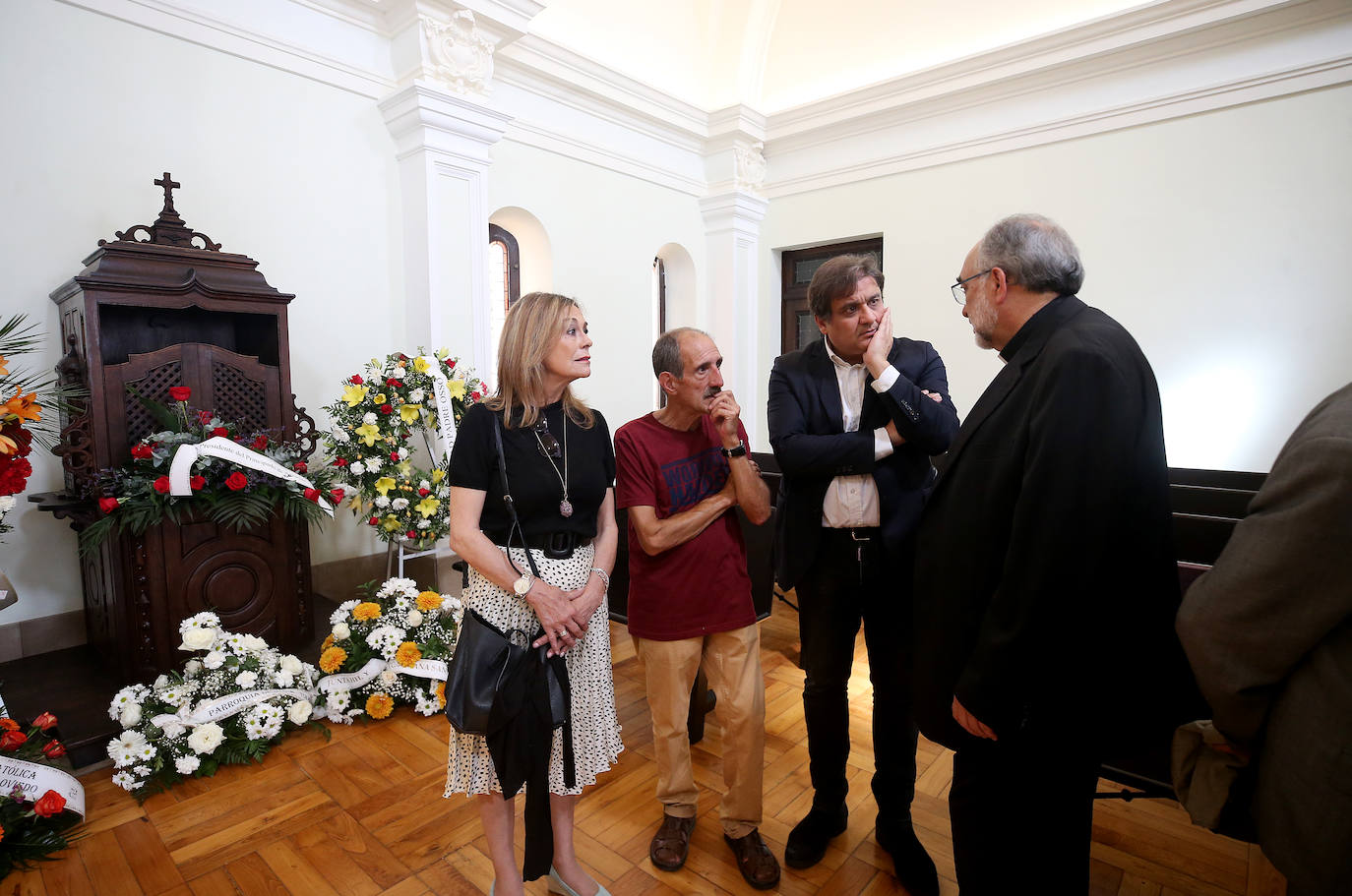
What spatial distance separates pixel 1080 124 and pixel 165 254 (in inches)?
249

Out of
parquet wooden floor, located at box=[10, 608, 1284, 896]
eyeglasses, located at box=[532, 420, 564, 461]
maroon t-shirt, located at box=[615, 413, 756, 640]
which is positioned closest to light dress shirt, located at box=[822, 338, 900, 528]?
maroon t-shirt, located at box=[615, 413, 756, 640]

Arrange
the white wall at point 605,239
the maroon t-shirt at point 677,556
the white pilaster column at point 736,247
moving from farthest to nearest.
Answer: the white pilaster column at point 736,247 < the white wall at point 605,239 < the maroon t-shirt at point 677,556

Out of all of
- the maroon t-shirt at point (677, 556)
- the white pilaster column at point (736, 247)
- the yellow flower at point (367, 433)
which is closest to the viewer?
the maroon t-shirt at point (677, 556)

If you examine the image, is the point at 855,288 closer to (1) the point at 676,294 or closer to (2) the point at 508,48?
(2) the point at 508,48

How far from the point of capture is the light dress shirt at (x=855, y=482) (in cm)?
200

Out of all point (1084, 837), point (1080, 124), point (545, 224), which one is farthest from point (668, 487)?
point (1080, 124)

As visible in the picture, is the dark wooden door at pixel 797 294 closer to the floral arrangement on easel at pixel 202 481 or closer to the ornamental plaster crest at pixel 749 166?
the ornamental plaster crest at pixel 749 166

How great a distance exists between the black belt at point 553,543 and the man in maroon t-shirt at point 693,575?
0.78 feet

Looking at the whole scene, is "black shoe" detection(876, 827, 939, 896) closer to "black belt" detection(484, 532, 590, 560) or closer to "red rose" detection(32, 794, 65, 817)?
"black belt" detection(484, 532, 590, 560)

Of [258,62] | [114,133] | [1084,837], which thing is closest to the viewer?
[1084,837]

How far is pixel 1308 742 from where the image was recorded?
3.74 feet

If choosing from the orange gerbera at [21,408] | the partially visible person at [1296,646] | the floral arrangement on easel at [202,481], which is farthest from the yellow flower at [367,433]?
the partially visible person at [1296,646]

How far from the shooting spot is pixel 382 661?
3375 millimetres

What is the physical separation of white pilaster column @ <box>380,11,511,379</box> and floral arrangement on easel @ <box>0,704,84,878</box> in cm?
286
